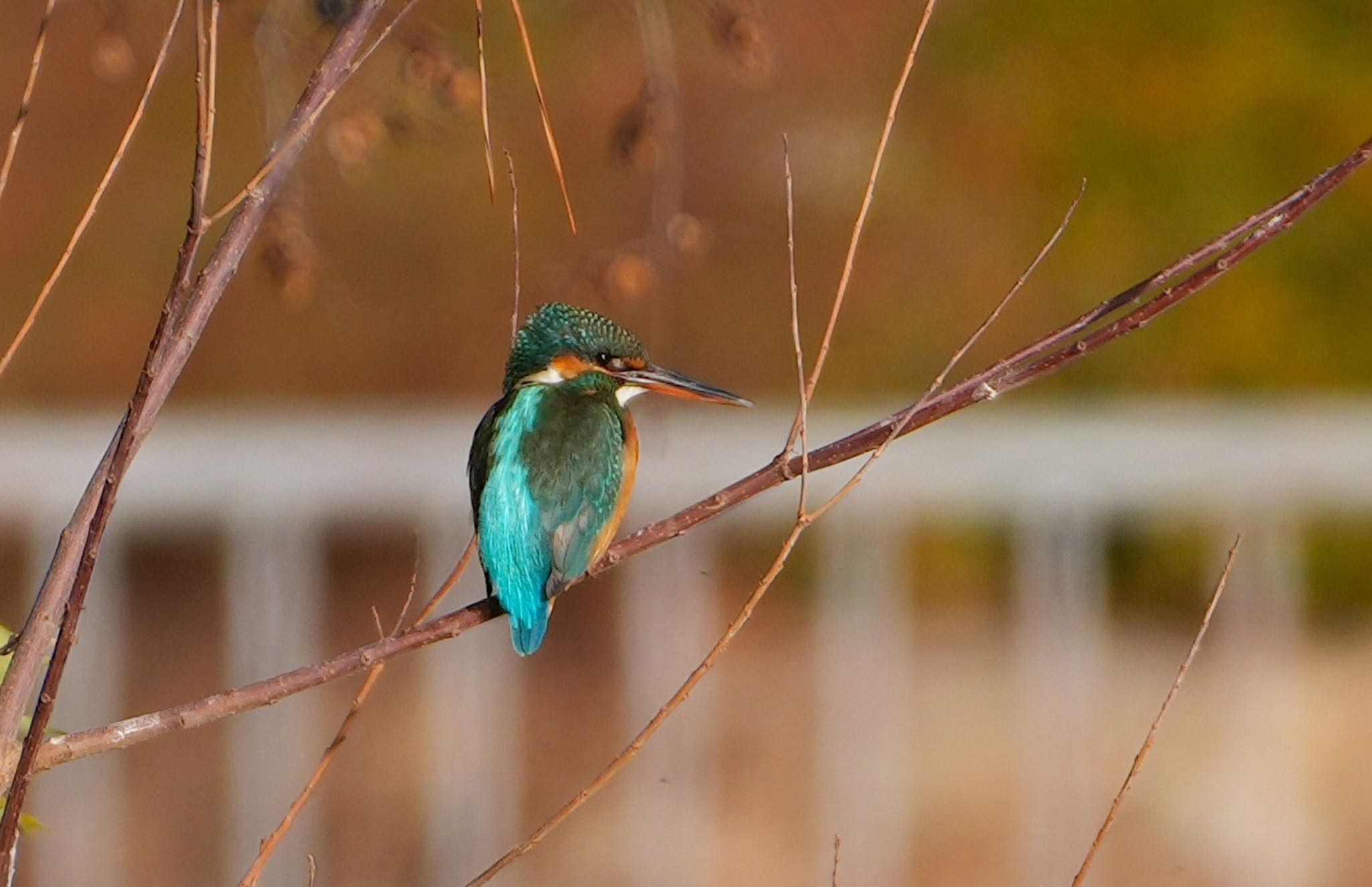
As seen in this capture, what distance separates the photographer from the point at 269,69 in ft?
4.83

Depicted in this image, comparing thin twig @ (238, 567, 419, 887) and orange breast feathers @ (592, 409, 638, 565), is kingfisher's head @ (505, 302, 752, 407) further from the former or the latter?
thin twig @ (238, 567, 419, 887)

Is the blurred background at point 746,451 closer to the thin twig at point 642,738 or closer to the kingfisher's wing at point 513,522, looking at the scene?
the kingfisher's wing at point 513,522

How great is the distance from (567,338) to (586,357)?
32 mm

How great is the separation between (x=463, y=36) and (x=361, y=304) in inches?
32.0

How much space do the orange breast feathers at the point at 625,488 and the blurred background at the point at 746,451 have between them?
7.7 inches

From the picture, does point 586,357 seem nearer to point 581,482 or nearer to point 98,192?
point 581,482

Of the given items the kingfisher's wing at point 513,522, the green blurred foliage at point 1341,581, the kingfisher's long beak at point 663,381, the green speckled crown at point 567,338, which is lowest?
the green blurred foliage at point 1341,581

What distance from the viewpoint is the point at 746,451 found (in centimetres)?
327

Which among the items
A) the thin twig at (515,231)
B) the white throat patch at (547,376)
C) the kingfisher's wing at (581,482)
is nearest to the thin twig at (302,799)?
the thin twig at (515,231)

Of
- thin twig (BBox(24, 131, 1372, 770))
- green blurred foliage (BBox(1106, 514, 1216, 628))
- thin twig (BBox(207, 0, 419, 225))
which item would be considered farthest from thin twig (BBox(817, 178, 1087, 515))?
green blurred foliage (BBox(1106, 514, 1216, 628))

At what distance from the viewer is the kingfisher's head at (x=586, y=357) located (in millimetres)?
2094

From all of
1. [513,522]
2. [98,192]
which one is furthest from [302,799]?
[513,522]

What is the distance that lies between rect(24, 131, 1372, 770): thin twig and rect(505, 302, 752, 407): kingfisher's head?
2.22 feet

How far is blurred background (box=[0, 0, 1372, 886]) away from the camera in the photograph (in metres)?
3.28
